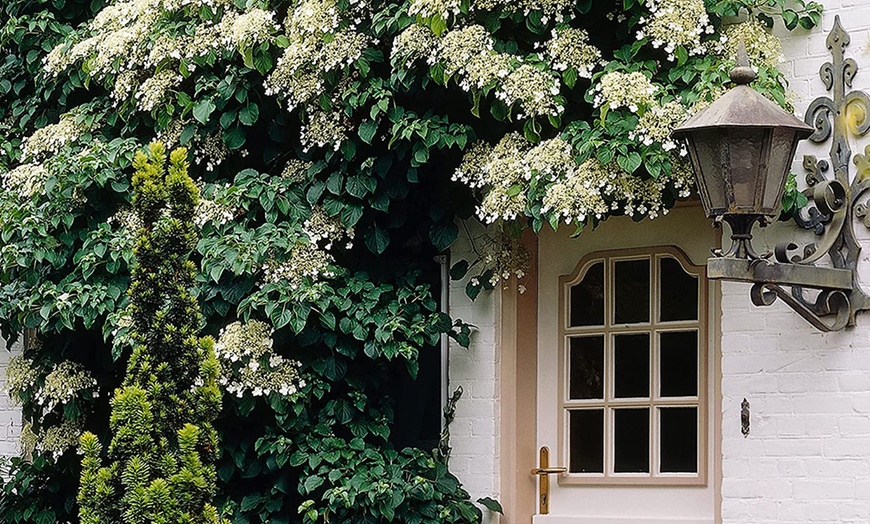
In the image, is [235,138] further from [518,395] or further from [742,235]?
[742,235]

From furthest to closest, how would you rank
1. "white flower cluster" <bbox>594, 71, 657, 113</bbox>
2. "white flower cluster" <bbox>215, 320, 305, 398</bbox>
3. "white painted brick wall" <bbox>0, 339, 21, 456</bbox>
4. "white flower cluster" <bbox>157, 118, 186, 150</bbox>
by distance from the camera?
1. "white painted brick wall" <bbox>0, 339, 21, 456</bbox>
2. "white flower cluster" <bbox>157, 118, 186, 150</bbox>
3. "white flower cluster" <bbox>215, 320, 305, 398</bbox>
4. "white flower cluster" <bbox>594, 71, 657, 113</bbox>

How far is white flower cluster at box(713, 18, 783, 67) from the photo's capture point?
185 inches

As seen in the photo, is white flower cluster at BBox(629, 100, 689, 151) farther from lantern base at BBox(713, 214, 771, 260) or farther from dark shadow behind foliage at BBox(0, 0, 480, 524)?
dark shadow behind foliage at BBox(0, 0, 480, 524)

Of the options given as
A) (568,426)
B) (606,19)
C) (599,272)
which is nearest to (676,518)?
(568,426)

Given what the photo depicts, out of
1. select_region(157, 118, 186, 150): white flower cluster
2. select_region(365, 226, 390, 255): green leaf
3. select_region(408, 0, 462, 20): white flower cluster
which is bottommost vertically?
select_region(365, 226, 390, 255): green leaf

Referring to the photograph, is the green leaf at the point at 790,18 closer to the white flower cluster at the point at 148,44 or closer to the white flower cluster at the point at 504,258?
the white flower cluster at the point at 504,258

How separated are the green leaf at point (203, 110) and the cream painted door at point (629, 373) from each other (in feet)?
4.85

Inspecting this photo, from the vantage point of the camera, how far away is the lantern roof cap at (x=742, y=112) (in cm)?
413

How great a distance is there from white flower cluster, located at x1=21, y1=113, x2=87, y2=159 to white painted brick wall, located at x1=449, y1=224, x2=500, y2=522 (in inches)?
71.5

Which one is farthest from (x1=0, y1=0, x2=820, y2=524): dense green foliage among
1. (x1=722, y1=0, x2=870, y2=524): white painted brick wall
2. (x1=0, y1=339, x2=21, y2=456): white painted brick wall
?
(x1=0, y1=339, x2=21, y2=456): white painted brick wall

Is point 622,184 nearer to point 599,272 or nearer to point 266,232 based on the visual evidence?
point 599,272

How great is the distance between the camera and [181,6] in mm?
5836

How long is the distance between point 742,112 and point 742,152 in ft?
0.40

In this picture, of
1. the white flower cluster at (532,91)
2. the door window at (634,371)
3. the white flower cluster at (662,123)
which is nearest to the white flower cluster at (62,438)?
the door window at (634,371)
